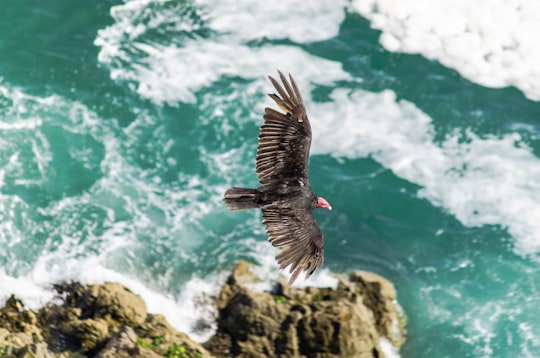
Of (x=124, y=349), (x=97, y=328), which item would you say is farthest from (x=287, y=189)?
(x=97, y=328)

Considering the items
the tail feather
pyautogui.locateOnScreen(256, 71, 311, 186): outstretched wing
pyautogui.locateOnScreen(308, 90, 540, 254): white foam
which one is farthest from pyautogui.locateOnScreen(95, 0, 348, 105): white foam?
the tail feather

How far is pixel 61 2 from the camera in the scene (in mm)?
19922

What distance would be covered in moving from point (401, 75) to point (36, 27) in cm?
1010

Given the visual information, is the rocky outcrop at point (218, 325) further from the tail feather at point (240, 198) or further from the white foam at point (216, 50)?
the white foam at point (216, 50)

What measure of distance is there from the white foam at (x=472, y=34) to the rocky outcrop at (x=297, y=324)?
31.7 ft

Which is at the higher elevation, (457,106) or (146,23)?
(457,106)

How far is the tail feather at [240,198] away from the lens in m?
9.19

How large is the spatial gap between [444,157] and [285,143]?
31.7ft

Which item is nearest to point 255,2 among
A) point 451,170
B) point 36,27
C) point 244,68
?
point 244,68

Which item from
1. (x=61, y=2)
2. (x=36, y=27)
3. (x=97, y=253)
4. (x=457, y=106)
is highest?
(x=457, y=106)

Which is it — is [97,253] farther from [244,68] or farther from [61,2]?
[61,2]

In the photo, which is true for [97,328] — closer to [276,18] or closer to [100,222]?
[100,222]

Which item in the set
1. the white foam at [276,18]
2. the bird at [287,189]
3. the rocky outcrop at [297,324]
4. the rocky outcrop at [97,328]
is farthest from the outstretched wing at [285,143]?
the white foam at [276,18]

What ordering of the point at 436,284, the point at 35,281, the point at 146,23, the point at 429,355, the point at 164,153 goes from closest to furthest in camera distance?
the point at 35,281 < the point at 429,355 < the point at 436,284 < the point at 164,153 < the point at 146,23
